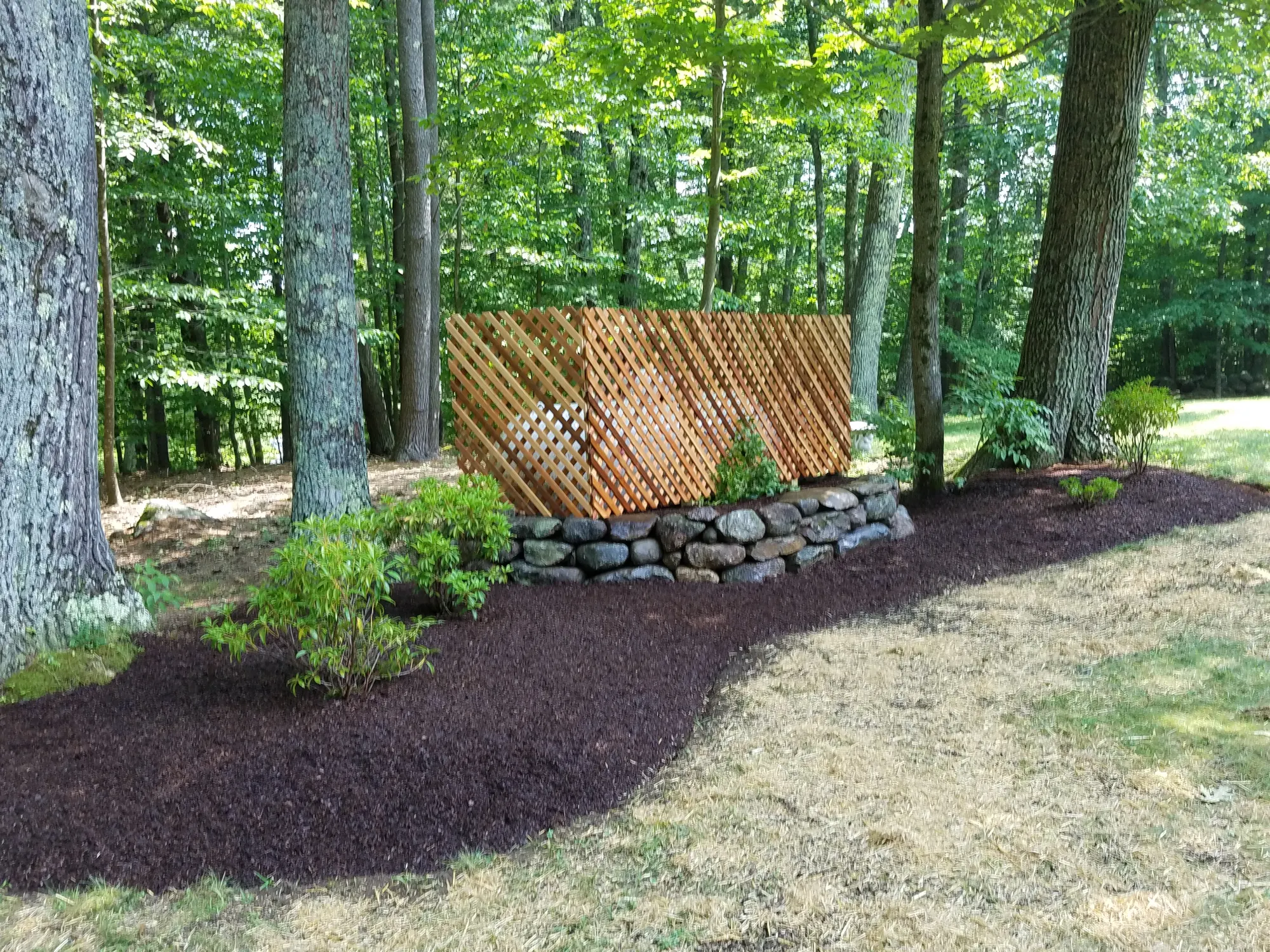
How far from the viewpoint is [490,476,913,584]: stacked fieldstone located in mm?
5402

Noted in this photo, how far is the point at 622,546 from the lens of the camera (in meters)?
5.42

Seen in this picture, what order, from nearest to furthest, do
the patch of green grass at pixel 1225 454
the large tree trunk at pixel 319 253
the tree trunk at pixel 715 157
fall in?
the large tree trunk at pixel 319 253, the tree trunk at pixel 715 157, the patch of green grass at pixel 1225 454

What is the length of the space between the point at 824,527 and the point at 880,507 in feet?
2.15

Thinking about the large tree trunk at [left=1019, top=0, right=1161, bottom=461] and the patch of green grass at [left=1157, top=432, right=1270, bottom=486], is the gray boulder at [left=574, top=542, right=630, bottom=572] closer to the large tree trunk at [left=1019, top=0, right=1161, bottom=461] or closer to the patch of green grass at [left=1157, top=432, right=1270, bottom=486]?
the large tree trunk at [left=1019, top=0, right=1161, bottom=461]

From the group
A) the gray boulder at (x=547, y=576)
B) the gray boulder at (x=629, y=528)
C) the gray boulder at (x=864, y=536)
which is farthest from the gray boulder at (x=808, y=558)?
the gray boulder at (x=547, y=576)

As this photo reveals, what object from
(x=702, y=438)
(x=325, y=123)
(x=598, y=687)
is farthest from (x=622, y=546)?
(x=325, y=123)

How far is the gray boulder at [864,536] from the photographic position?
6.04 meters

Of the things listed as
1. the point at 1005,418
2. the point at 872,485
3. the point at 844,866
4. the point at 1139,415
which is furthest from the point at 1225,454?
the point at 844,866

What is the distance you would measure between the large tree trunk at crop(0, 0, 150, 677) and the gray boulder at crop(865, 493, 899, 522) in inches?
188

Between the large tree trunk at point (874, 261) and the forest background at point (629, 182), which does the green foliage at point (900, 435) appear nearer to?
the large tree trunk at point (874, 261)

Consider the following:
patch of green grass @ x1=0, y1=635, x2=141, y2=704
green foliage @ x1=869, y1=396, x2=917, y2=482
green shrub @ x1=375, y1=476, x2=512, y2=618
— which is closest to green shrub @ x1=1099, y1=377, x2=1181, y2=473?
green foliage @ x1=869, y1=396, x2=917, y2=482

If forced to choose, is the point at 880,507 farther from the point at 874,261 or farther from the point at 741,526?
the point at 874,261

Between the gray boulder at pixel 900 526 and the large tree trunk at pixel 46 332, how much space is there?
A: 4.95m

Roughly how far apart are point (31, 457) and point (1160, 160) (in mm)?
14674
